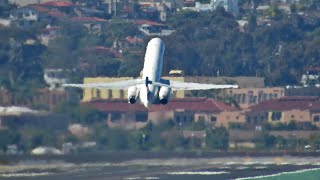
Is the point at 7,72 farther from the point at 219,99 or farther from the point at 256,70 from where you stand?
the point at 256,70

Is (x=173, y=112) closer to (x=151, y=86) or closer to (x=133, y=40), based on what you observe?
(x=151, y=86)

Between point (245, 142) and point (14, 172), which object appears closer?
point (14, 172)

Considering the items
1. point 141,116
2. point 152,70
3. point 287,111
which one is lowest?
point 287,111

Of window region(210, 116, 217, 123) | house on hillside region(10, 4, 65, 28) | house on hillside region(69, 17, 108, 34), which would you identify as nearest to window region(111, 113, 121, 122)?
window region(210, 116, 217, 123)

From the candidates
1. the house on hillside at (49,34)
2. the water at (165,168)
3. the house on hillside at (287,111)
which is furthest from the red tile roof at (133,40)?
the water at (165,168)

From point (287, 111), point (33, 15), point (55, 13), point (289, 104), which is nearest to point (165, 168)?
point (287, 111)

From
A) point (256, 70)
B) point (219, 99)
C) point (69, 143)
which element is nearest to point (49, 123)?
point (69, 143)
